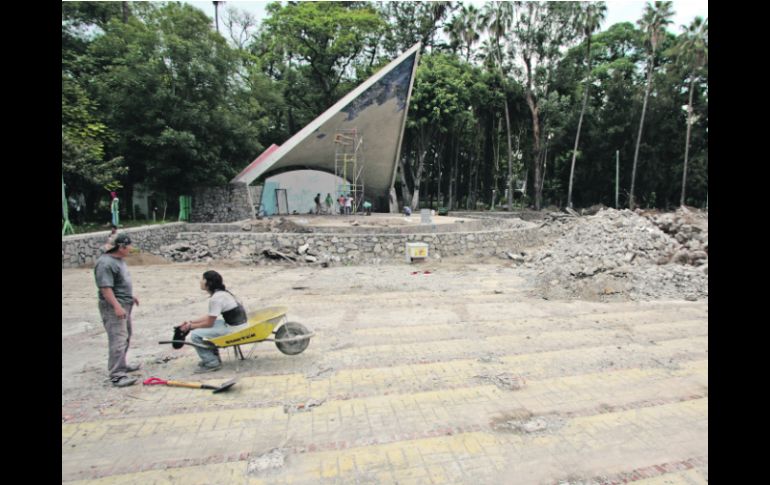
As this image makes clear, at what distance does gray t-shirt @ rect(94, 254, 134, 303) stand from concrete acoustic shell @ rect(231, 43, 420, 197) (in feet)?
49.5

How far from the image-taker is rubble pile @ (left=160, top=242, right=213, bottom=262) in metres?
12.8

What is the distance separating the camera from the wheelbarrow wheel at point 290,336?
A: 4750 mm

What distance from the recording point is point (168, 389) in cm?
416

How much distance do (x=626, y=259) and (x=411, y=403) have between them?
384 inches

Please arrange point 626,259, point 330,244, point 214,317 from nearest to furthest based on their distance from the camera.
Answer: point 214,317 < point 626,259 < point 330,244

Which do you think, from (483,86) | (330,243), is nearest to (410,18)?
(483,86)

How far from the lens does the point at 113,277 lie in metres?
4.10

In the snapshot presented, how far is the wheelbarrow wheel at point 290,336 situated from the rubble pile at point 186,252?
8970 millimetres

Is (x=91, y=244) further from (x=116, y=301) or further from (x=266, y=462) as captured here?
(x=266, y=462)

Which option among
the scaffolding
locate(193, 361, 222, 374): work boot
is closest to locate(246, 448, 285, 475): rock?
locate(193, 361, 222, 374): work boot

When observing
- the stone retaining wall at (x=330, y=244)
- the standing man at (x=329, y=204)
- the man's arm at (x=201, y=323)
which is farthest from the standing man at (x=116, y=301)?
the standing man at (x=329, y=204)

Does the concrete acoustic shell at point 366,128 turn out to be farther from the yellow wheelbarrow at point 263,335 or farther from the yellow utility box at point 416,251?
the yellow wheelbarrow at point 263,335
